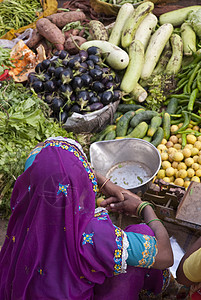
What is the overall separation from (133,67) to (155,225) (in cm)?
256

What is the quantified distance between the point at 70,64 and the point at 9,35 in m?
1.97

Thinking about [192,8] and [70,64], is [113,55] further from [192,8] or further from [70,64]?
[192,8]

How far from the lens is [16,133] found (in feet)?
8.75

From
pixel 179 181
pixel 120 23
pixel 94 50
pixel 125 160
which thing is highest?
pixel 120 23

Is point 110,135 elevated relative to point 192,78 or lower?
lower

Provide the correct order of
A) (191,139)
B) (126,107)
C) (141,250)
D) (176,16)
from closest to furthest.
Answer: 1. (141,250)
2. (191,139)
3. (126,107)
4. (176,16)

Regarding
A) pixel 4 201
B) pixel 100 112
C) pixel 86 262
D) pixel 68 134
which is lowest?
pixel 4 201

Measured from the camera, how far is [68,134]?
3.12m

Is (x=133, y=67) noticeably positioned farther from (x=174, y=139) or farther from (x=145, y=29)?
(x=174, y=139)

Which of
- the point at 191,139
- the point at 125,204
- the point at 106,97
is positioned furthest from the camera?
the point at 106,97

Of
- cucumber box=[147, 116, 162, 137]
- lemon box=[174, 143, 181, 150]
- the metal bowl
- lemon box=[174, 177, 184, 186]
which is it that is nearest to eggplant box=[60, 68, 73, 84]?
the metal bowl

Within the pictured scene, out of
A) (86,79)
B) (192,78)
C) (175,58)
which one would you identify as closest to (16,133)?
(86,79)

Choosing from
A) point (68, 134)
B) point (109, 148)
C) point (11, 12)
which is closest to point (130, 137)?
point (109, 148)

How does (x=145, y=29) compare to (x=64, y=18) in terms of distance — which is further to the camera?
(x=64, y=18)
